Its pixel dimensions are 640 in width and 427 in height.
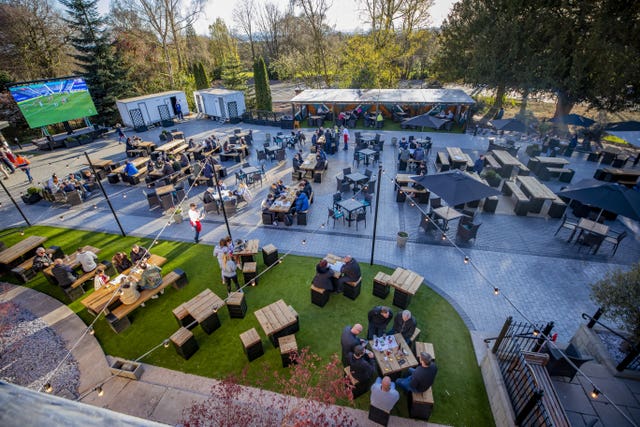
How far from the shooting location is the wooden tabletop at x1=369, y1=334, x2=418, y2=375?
683cm

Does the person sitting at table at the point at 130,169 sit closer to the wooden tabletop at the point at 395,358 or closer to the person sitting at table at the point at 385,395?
the wooden tabletop at the point at 395,358

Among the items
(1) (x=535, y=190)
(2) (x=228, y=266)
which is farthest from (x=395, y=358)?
(1) (x=535, y=190)

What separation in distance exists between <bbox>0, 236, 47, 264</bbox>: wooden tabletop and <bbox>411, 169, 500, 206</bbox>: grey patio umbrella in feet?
51.0

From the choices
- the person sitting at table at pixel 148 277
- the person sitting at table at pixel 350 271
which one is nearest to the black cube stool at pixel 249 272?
the person sitting at table at pixel 148 277

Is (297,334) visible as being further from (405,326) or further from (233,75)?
(233,75)

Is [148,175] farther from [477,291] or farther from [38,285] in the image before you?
[477,291]

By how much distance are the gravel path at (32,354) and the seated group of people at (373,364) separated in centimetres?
675

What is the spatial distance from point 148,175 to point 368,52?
89.8 feet

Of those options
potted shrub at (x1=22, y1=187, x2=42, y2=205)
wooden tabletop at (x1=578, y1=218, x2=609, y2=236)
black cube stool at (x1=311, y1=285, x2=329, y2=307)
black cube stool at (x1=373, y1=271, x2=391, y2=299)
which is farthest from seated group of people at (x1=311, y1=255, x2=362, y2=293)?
potted shrub at (x1=22, y1=187, x2=42, y2=205)

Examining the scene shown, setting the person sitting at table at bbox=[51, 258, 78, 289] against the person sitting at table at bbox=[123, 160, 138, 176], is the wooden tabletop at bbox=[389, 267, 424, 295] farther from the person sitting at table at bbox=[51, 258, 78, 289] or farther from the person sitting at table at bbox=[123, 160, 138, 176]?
the person sitting at table at bbox=[123, 160, 138, 176]

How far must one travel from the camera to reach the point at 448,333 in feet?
27.2

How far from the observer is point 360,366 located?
652 centimetres

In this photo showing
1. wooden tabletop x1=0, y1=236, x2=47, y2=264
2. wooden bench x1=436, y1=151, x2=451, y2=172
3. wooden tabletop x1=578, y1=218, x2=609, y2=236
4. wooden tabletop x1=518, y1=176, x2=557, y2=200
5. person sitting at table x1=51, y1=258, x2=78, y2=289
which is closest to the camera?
person sitting at table x1=51, y1=258, x2=78, y2=289

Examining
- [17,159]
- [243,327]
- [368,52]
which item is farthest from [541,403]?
[368,52]
